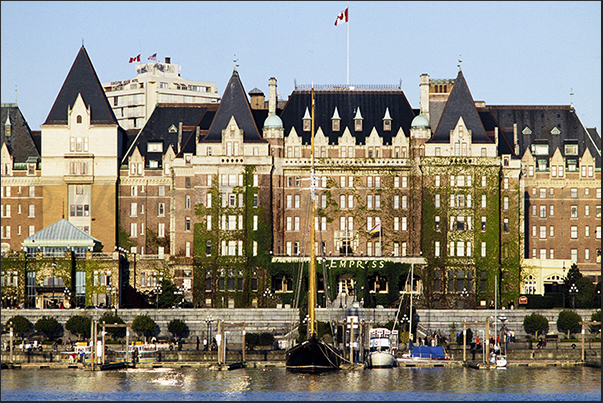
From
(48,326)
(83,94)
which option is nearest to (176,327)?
(48,326)

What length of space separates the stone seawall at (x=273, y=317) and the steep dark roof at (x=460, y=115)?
2548 cm

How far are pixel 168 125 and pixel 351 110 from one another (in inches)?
1012

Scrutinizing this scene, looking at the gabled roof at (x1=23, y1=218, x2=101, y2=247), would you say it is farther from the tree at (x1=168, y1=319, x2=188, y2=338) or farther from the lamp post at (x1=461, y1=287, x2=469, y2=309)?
the lamp post at (x1=461, y1=287, x2=469, y2=309)

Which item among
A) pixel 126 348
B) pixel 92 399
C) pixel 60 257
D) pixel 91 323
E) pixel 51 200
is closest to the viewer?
pixel 92 399

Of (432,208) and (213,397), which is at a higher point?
(432,208)

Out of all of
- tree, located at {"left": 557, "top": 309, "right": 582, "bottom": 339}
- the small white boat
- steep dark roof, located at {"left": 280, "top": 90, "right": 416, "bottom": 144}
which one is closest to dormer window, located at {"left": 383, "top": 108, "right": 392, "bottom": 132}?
steep dark roof, located at {"left": 280, "top": 90, "right": 416, "bottom": 144}

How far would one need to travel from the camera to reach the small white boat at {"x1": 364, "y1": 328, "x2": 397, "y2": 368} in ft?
452

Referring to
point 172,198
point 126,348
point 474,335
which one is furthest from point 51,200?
point 474,335

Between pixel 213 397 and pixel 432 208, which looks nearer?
pixel 213 397

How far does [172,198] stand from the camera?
185m

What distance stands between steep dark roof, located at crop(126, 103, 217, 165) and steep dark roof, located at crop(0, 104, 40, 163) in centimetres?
1348

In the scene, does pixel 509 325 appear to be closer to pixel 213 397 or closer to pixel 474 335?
pixel 474 335

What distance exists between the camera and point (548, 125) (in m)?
191

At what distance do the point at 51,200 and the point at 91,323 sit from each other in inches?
1319
